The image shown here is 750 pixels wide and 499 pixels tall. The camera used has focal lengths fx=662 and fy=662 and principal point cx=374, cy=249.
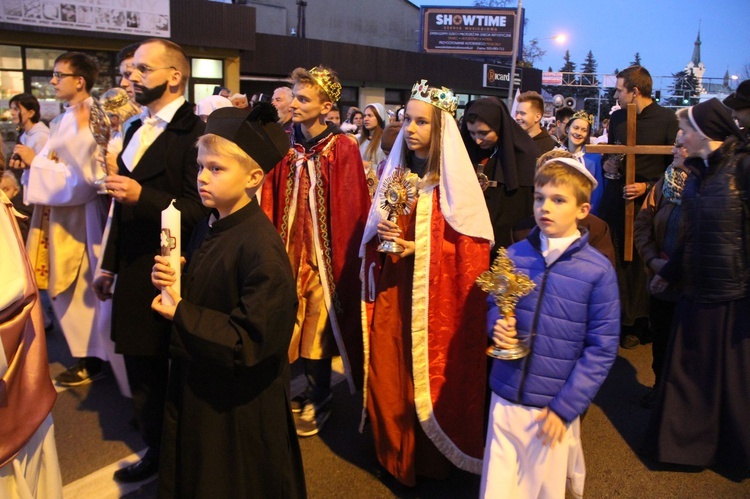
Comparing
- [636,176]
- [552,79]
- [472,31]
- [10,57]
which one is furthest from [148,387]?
[472,31]

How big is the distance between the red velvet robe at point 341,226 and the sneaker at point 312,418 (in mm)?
405

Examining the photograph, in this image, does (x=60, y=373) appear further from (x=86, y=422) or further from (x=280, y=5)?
(x=280, y=5)

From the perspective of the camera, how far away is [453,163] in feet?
11.9

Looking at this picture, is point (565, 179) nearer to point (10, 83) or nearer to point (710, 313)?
point (710, 313)

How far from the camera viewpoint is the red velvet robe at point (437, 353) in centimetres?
366

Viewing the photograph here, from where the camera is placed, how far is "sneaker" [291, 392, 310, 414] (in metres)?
4.70

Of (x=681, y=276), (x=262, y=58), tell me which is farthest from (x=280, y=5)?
(x=681, y=276)

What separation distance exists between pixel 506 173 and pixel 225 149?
211cm

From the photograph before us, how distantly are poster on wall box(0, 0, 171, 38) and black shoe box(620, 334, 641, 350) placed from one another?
1529 cm

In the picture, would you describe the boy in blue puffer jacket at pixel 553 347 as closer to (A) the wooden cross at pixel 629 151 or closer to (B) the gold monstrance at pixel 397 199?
(B) the gold monstrance at pixel 397 199

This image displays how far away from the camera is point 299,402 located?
188 inches

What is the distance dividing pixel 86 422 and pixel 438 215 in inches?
116

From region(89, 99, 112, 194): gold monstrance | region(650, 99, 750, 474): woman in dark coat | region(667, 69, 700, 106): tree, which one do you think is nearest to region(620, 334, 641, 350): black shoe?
region(650, 99, 750, 474): woman in dark coat

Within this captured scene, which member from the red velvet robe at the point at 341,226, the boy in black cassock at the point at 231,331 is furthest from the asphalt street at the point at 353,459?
the boy in black cassock at the point at 231,331
